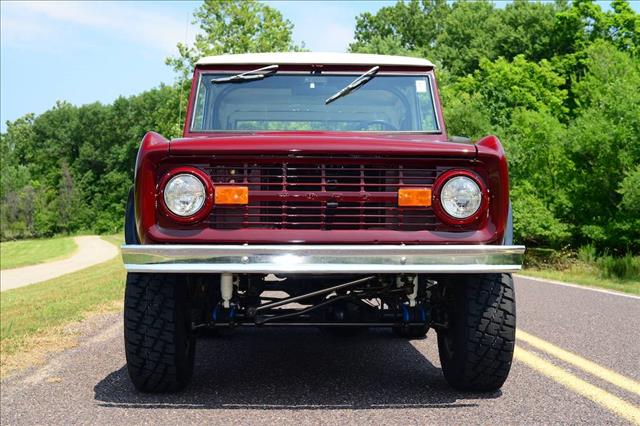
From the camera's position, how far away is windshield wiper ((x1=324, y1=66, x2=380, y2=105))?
5.17 meters

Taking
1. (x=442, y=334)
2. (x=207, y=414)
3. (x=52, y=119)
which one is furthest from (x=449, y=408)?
(x=52, y=119)

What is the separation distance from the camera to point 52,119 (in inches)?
3930

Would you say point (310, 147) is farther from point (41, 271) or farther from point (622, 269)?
point (41, 271)

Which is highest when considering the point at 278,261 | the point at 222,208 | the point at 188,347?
the point at 222,208

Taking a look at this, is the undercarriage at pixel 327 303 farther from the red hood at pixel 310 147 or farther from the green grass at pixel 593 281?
the green grass at pixel 593 281

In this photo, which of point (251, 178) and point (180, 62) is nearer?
point (251, 178)

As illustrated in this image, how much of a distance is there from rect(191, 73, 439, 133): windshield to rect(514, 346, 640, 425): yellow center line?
5.60 ft

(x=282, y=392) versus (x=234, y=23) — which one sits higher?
(x=234, y=23)

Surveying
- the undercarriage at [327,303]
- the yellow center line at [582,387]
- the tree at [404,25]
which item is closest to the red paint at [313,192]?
the undercarriage at [327,303]

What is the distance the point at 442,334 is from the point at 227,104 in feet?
7.09

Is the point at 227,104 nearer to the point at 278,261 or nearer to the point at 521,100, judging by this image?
the point at 278,261

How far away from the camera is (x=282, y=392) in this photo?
13.7ft

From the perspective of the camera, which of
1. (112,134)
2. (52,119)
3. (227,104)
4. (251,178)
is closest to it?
(251,178)

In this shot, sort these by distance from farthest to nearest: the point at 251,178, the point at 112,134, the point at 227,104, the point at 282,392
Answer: the point at 112,134 → the point at 227,104 → the point at 282,392 → the point at 251,178
